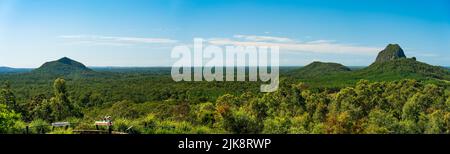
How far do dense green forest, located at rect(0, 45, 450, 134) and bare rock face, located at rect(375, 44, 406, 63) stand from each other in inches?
6.4

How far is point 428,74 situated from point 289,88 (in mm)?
18971

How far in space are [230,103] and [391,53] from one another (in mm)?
25159

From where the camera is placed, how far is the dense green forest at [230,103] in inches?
401

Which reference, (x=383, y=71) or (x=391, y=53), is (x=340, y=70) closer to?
(x=383, y=71)

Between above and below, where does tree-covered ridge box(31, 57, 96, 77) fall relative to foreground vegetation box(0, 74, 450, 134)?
above

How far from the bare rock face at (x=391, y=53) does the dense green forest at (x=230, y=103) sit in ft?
0.53

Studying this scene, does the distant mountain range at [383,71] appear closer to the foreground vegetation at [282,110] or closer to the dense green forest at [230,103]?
the dense green forest at [230,103]

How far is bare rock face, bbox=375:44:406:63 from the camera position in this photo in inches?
1515

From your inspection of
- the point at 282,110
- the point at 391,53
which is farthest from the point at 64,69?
the point at 391,53

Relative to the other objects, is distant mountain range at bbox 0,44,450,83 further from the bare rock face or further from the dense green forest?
the dense green forest

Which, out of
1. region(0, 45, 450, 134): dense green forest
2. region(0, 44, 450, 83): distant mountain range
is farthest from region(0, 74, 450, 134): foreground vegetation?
region(0, 44, 450, 83): distant mountain range

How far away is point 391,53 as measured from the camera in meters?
39.2

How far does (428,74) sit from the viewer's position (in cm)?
3231
